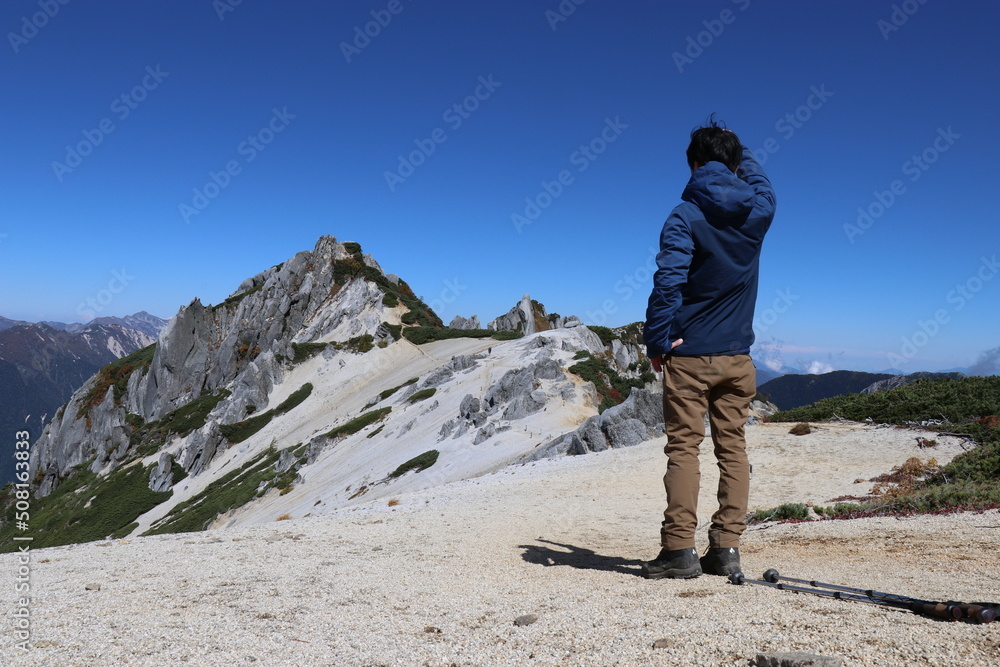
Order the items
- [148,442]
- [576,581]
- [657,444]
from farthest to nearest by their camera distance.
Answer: [148,442] → [657,444] → [576,581]

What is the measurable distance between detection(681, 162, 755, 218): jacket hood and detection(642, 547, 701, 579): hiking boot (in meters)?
3.31

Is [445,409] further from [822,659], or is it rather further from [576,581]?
[822,659]

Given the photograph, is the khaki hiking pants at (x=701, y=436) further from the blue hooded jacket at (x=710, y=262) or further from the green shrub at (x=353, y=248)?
the green shrub at (x=353, y=248)

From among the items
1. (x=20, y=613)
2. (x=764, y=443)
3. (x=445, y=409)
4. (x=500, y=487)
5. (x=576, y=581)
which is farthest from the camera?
(x=445, y=409)

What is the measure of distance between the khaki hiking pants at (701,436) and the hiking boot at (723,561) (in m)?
0.06

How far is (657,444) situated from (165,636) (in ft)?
52.6

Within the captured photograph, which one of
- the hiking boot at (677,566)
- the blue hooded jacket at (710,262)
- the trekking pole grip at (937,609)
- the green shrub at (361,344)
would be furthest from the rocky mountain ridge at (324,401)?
the trekking pole grip at (937,609)

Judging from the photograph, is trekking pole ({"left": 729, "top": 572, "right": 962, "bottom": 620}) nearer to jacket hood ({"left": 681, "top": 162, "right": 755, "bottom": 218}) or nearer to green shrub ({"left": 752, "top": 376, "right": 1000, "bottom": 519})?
jacket hood ({"left": 681, "top": 162, "right": 755, "bottom": 218})

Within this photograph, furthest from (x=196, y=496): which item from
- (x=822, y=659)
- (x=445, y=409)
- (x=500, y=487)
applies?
(x=822, y=659)

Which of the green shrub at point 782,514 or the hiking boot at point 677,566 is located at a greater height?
the hiking boot at point 677,566

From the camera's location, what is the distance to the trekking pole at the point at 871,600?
12.0 feet

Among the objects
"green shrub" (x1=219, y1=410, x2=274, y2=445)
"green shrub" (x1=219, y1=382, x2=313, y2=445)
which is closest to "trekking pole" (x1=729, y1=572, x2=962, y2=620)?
"green shrub" (x1=219, y1=382, x2=313, y2=445)

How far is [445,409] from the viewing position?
3488cm

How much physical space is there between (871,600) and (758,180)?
13.1ft
